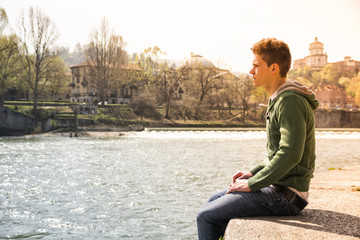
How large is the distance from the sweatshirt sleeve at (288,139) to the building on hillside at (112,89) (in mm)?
60641

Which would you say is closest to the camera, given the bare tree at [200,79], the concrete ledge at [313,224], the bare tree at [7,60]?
the concrete ledge at [313,224]

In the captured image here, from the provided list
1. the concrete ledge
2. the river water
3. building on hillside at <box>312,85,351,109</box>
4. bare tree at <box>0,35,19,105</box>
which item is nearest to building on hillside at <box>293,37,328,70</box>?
building on hillside at <box>312,85,351,109</box>

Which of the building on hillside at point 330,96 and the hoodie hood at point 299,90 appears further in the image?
the building on hillside at point 330,96

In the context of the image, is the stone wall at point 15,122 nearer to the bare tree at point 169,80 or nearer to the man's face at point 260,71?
the bare tree at point 169,80

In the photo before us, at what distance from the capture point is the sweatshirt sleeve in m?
2.89

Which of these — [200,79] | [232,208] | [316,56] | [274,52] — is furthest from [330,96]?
[232,208]

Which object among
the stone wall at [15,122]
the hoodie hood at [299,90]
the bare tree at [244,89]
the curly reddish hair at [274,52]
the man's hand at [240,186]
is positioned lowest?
the stone wall at [15,122]

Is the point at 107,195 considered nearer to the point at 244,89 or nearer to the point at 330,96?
the point at 244,89

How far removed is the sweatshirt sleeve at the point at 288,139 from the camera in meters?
2.89

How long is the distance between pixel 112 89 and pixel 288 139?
2760 inches

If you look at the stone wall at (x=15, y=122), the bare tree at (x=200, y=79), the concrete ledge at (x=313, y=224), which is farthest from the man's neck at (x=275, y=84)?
the bare tree at (x=200, y=79)

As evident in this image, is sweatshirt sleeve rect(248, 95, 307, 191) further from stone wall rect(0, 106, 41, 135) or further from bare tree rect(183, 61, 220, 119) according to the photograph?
bare tree rect(183, 61, 220, 119)

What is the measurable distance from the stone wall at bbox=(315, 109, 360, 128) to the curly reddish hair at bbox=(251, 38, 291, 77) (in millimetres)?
69118

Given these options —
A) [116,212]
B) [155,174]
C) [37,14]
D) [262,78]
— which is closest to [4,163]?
[155,174]
